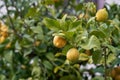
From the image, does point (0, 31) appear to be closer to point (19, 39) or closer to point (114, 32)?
point (19, 39)

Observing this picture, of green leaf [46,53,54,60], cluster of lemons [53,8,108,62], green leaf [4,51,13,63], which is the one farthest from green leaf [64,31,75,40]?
green leaf [4,51,13,63]

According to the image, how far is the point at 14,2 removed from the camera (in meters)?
1.81

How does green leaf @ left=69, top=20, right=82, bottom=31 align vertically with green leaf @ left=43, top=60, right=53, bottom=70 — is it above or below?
above

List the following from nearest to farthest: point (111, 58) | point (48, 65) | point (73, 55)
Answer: point (73, 55), point (111, 58), point (48, 65)

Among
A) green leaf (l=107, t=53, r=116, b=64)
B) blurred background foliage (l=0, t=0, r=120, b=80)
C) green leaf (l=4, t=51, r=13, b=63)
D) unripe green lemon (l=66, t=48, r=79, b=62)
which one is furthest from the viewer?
green leaf (l=4, t=51, r=13, b=63)

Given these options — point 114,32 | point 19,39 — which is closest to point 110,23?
point 114,32

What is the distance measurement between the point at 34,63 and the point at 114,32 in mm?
694

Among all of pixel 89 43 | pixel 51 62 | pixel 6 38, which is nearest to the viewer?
pixel 89 43

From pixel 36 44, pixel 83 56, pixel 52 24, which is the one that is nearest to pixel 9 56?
pixel 36 44

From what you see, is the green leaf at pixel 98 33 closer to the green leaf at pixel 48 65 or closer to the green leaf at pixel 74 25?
the green leaf at pixel 74 25

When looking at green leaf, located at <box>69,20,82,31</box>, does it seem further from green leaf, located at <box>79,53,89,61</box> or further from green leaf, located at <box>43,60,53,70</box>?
green leaf, located at <box>43,60,53,70</box>

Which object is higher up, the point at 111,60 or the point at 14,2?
the point at 14,2

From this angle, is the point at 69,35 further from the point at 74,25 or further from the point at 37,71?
the point at 37,71

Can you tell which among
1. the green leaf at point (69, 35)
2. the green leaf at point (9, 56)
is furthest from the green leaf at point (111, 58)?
the green leaf at point (9, 56)
